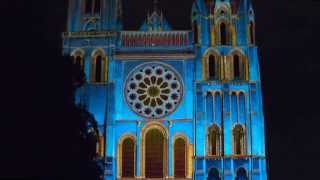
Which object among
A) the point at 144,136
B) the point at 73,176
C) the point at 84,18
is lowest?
the point at 73,176

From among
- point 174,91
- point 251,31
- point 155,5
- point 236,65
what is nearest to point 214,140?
point 174,91

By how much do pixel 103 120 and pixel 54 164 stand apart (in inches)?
666

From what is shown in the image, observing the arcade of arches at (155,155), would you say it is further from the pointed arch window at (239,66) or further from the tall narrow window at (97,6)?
the tall narrow window at (97,6)

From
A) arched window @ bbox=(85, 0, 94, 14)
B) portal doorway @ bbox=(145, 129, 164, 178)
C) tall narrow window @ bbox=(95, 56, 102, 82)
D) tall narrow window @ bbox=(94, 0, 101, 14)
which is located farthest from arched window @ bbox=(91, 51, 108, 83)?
portal doorway @ bbox=(145, 129, 164, 178)

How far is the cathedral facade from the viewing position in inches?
1570

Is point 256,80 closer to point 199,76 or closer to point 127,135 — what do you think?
point 199,76

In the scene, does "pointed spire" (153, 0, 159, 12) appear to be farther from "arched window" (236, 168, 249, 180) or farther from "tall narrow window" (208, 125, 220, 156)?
"arched window" (236, 168, 249, 180)

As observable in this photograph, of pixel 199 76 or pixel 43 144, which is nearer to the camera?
pixel 43 144

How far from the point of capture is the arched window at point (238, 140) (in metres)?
39.9

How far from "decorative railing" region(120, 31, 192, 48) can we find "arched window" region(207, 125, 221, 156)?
5.80 m

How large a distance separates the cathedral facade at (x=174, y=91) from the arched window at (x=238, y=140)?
0.20 ft

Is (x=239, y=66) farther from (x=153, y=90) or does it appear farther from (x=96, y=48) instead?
(x=96, y=48)

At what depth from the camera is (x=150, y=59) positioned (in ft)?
138

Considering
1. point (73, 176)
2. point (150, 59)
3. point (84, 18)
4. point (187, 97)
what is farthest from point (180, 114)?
point (73, 176)
